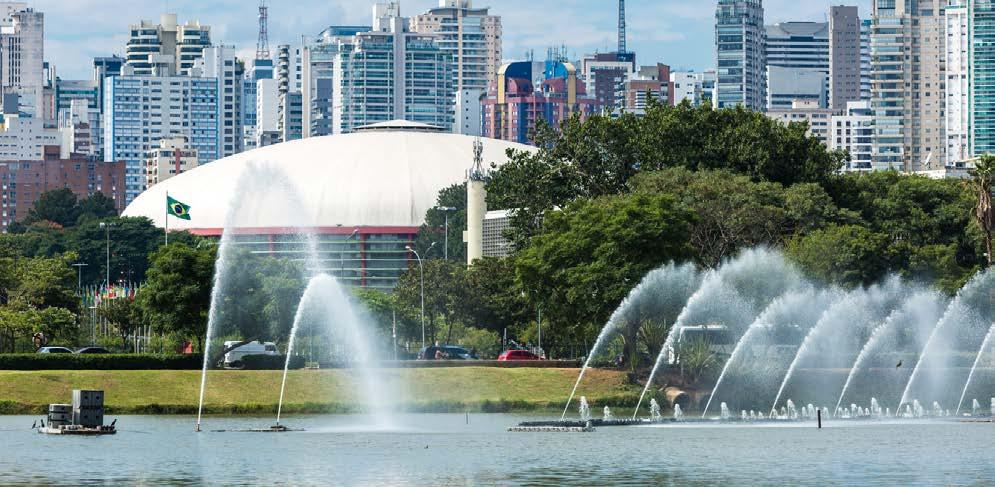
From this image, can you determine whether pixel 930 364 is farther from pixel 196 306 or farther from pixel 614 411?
pixel 196 306

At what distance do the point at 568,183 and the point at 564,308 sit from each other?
2084 centimetres

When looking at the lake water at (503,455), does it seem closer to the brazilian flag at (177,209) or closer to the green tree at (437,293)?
the brazilian flag at (177,209)

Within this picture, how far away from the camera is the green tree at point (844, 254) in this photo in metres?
105

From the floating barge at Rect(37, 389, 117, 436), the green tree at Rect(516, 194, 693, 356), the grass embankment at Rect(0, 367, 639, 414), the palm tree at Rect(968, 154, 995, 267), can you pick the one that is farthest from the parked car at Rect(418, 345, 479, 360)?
the floating barge at Rect(37, 389, 117, 436)

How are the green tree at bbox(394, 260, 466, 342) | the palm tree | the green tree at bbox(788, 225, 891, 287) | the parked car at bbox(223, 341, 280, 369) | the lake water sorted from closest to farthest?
the lake water → the green tree at bbox(788, 225, 891, 287) → the parked car at bbox(223, 341, 280, 369) → the palm tree → the green tree at bbox(394, 260, 466, 342)

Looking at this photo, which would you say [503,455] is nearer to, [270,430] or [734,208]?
[270,430]

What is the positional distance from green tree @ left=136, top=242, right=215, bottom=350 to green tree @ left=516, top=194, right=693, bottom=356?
1762cm

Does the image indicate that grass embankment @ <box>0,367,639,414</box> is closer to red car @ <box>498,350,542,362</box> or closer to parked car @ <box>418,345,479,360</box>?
red car @ <box>498,350,542,362</box>

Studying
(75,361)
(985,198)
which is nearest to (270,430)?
(75,361)

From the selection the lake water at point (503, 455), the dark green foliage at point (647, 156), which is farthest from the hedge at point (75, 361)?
the dark green foliage at point (647, 156)

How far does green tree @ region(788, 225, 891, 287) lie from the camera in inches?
4131

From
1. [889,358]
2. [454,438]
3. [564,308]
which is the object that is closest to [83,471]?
[454,438]

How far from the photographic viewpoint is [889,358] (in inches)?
3890

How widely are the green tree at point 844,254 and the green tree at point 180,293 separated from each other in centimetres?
3229
